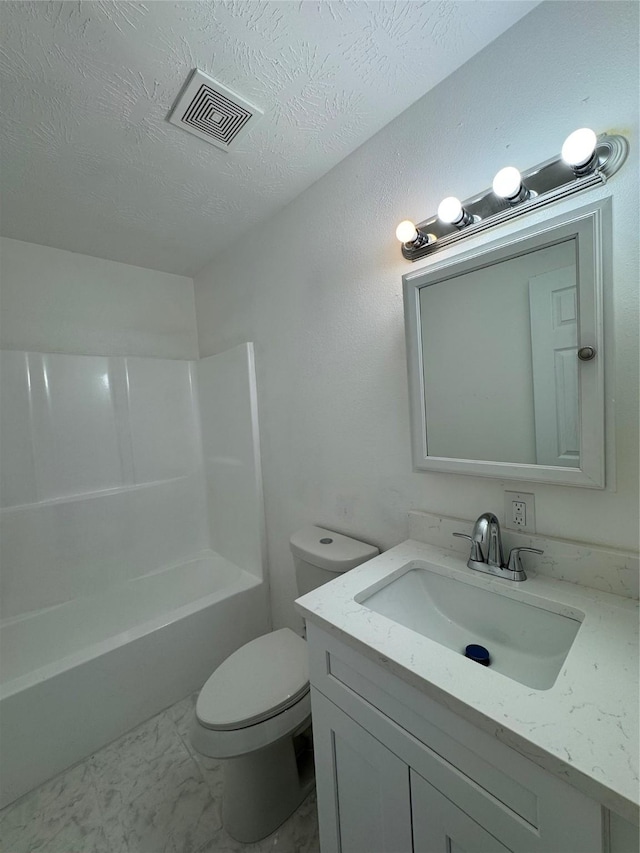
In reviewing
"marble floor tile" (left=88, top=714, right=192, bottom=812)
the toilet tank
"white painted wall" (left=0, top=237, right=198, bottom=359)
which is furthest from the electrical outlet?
"white painted wall" (left=0, top=237, right=198, bottom=359)

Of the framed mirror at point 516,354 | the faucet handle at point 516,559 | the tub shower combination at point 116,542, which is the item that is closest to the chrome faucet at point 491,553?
the faucet handle at point 516,559

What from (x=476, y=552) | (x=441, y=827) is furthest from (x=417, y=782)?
(x=476, y=552)

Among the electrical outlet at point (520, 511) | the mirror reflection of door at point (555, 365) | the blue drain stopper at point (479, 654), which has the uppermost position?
the mirror reflection of door at point (555, 365)

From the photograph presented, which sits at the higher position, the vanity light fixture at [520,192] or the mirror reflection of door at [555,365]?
the vanity light fixture at [520,192]

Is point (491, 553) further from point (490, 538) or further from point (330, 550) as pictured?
point (330, 550)

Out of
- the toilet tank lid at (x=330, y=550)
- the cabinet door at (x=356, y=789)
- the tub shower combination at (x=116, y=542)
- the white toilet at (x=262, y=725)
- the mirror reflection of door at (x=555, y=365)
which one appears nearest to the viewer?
the cabinet door at (x=356, y=789)

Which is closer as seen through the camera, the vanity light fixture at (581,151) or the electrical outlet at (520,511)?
the vanity light fixture at (581,151)

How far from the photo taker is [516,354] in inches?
37.7

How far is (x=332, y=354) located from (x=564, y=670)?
120cm

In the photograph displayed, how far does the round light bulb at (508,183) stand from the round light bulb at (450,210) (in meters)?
0.11

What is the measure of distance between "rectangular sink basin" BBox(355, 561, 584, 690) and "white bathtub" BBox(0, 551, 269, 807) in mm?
1181

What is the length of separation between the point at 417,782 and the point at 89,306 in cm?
253

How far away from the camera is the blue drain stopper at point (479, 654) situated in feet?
2.84

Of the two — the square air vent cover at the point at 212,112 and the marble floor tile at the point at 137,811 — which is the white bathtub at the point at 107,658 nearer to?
the marble floor tile at the point at 137,811
